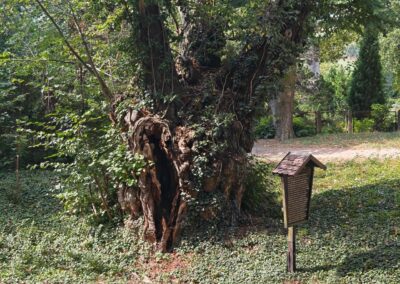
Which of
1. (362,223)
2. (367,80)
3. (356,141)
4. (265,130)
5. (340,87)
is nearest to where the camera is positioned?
(362,223)

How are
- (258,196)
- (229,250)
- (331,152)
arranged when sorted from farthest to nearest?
(331,152)
(258,196)
(229,250)

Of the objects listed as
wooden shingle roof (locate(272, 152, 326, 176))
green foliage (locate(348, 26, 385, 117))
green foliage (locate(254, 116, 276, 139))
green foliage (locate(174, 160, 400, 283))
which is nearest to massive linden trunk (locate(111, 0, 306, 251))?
green foliage (locate(174, 160, 400, 283))

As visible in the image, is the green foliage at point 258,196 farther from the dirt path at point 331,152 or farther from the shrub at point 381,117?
the shrub at point 381,117

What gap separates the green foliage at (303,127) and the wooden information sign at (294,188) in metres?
13.5

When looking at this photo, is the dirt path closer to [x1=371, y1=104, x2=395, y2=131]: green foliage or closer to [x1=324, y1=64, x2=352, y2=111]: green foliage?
[x1=371, y1=104, x2=395, y2=131]: green foliage

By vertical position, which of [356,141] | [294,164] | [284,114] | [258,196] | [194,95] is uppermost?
[194,95]

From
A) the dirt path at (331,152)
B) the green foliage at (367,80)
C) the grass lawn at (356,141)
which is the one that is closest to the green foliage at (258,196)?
the dirt path at (331,152)

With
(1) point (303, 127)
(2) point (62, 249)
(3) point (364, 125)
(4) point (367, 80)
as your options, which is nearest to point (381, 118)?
(3) point (364, 125)

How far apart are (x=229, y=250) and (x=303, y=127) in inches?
536

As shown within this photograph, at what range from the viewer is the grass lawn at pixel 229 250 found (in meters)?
5.38

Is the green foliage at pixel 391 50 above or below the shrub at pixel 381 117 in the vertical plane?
above

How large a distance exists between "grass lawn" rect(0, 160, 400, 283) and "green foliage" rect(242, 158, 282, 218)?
0.22 m

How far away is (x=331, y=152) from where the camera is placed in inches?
497

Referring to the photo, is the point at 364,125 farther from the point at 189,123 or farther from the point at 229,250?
the point at 229,250
